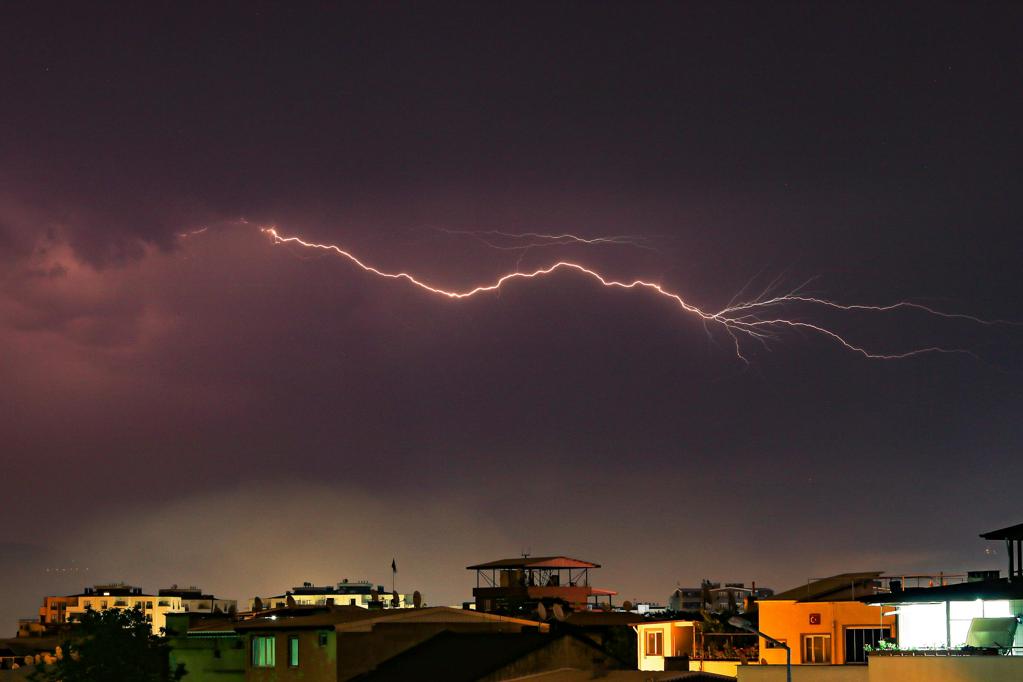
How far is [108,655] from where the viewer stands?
2424 inches

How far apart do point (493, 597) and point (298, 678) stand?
106 feet

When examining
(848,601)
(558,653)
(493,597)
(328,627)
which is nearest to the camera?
(848,601)

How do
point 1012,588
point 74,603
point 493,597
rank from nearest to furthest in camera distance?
point 1012,588 → point 493,597 → point 74,603

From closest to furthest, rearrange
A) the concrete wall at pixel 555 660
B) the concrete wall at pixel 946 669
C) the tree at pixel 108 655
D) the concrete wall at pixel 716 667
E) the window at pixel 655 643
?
1. the concrete wall at pixel 946 669
2. the concrete wall at pixel 716 667
3. the concrete wall at pixel 555 660
4. the window at pixel 655 643
5. the tree at pixel 108 655

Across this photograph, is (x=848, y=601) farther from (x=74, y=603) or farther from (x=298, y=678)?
(x=74, y=603)

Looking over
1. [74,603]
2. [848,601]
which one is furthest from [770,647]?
[74,603]

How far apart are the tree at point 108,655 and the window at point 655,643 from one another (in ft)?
64.2

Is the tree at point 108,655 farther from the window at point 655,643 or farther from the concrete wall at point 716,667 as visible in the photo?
the concrete wall at point 716,667

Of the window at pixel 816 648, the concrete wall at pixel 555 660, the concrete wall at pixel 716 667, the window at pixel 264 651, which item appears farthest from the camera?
the window at pixel 264 651

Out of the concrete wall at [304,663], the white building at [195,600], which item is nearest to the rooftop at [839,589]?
the concrete wall at [304,663]

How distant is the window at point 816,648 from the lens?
47031 millimetres

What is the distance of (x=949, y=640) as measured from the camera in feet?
122

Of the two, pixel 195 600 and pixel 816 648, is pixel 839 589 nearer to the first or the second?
pixel 816 648

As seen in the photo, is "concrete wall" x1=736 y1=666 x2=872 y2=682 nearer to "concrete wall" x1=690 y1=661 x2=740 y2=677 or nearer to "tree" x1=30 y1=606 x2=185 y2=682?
"concrete wall" x1=690 y1=661 x2=740 y2=677
